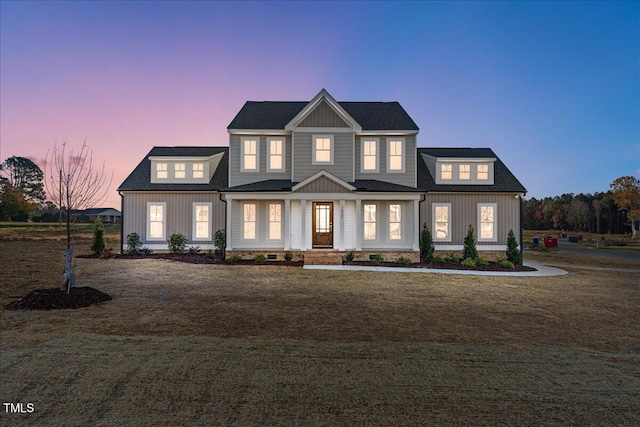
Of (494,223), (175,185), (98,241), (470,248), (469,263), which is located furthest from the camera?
(175,185)

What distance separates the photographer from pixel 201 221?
58.2 feet

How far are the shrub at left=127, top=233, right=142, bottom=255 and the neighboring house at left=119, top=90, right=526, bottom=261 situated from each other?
1.62 ft

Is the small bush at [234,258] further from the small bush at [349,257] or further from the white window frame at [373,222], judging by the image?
the white window frame at [373,222]

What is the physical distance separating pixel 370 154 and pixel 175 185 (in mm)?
Answer: 10897

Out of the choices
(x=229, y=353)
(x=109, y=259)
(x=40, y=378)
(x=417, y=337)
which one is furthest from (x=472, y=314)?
(x=109, y=259)

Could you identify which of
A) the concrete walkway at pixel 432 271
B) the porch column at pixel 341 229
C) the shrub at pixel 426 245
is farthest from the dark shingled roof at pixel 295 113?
the concrete walkway at pixel 432 271

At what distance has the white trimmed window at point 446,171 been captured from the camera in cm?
1814

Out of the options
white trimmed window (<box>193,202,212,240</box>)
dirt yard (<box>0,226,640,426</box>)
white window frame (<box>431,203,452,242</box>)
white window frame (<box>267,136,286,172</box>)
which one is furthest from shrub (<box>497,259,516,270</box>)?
white trimmed window (<box>193,202,212,240</box>)

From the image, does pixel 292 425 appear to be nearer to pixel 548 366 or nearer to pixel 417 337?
pixel 417 337

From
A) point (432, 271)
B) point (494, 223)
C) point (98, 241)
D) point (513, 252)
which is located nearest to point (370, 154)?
point (432, 271)

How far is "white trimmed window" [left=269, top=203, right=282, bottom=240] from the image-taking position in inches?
672

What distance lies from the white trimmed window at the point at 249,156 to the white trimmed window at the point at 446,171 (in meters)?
10.2

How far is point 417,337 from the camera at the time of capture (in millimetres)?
5543

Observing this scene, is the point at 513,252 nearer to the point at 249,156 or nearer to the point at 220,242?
the point at 249,156
